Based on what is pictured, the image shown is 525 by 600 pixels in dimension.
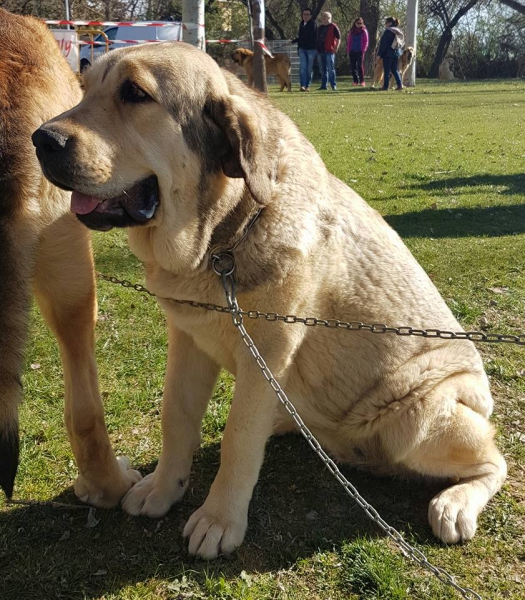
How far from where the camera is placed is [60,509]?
9.11 ft

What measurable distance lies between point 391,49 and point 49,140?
24456 mm

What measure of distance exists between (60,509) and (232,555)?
0.80 m

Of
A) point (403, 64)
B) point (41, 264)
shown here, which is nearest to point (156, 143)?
point (41, 264)

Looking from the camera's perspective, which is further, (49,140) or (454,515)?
(454,515)

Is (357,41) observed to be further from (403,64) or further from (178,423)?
(178,423)

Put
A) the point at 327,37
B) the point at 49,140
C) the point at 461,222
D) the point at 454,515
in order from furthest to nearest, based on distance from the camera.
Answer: the point at 327,37 < the point at 461,222 < the point at 454,515 < the point at 49,140

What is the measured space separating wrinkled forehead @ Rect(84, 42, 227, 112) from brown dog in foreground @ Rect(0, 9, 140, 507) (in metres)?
0.23

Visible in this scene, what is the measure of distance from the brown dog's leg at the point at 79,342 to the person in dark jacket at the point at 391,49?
23980mm

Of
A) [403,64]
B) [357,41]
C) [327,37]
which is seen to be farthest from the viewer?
[403,64]

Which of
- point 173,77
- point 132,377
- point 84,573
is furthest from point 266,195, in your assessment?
point 132,377

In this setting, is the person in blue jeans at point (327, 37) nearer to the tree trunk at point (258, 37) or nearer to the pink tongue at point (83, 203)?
the tree trunk at point (258, 37)

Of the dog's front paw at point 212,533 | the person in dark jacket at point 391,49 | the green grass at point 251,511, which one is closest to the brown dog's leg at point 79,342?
the green grass at point 251,511

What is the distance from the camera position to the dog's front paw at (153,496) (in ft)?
9.08

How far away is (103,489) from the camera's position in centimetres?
279
